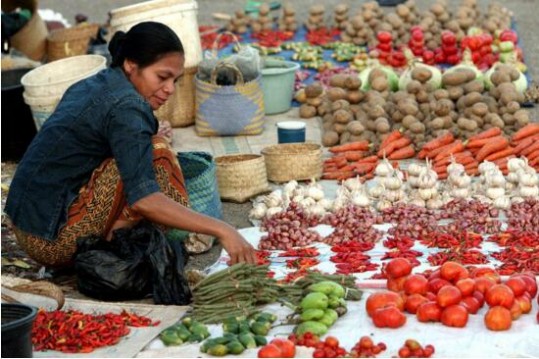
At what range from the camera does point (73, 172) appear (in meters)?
5.26

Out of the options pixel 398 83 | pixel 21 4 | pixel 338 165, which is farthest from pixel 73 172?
pixel 21 4

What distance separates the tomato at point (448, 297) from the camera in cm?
448

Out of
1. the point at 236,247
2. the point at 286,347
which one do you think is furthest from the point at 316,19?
Result: the point at 286,347

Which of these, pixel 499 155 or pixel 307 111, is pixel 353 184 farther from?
pixel 307 111

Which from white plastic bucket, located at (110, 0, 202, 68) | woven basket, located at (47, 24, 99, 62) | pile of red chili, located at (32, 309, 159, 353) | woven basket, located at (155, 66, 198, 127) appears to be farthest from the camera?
woven basket, located at (47, 24, 99, 62)

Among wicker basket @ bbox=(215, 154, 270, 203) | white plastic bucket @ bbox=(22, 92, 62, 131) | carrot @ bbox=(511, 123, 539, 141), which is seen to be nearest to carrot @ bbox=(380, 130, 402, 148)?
carrot @ bbox=(511, 123, 539, 141)

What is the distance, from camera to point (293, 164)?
281 inches

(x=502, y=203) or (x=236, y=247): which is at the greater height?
(x=236, y=247)

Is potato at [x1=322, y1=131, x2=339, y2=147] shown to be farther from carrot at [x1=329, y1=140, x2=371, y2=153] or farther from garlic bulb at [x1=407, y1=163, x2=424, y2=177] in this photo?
garlic bulb at [x1=407, y1=163, x2=424, y2=177]

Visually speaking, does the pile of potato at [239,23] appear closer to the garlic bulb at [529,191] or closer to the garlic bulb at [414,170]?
the garlic bulb at [414,170]

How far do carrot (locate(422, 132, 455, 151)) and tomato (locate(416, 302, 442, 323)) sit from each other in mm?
3093

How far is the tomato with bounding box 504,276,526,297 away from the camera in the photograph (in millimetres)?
4594

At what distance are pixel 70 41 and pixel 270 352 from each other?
6.42 metres

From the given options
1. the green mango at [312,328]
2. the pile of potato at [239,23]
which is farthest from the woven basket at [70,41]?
the green mango at [312,328]
